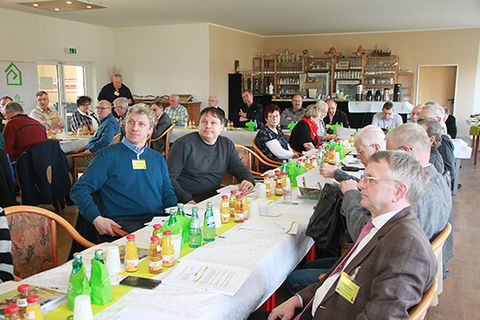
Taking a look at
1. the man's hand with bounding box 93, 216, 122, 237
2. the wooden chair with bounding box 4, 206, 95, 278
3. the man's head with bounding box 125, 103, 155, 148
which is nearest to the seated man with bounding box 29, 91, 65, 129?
the man's head with bounding box 125, 103, 155, 148

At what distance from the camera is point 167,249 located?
5.90ft

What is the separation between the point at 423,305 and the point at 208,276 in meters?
0.80

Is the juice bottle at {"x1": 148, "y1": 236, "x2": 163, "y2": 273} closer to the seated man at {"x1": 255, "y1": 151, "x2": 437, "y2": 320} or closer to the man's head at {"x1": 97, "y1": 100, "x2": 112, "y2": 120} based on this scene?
the seated man at {"x1": 255, "y1": 151, "x2": 437, "y2": 320}

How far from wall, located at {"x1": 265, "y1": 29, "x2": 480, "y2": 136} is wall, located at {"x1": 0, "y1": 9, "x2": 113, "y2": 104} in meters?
7.57

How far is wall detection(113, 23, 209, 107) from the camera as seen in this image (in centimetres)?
1159

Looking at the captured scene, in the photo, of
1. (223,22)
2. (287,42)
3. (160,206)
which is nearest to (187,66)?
(223,22)

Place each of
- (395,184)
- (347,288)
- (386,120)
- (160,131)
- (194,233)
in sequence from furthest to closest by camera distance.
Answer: (386,120)
(160,131)
(194,233)
(395,184)
(347,288)

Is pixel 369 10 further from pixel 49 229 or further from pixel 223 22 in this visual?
pixel 49 229

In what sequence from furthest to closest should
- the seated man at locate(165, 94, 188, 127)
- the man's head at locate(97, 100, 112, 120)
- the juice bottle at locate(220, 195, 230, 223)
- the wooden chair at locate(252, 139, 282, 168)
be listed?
1. the seated man at locate(165, 94, 188, 127)
2. the man's head at locate(97, 100, 112, 120)
3. the wooden chair at locate(252, 139, 282, 168)
4. the juice bottle at locate(220, 195, 230, 223)

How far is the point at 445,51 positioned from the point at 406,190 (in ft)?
43.2

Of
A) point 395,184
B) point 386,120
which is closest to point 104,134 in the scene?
point 395,184

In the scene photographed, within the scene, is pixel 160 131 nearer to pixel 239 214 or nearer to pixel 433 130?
pixel 433 130

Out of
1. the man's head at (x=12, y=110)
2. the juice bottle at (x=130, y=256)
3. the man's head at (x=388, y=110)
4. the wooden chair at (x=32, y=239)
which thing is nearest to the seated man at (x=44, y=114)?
the man's head at (x=12, y=110)

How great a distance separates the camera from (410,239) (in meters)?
1.36
